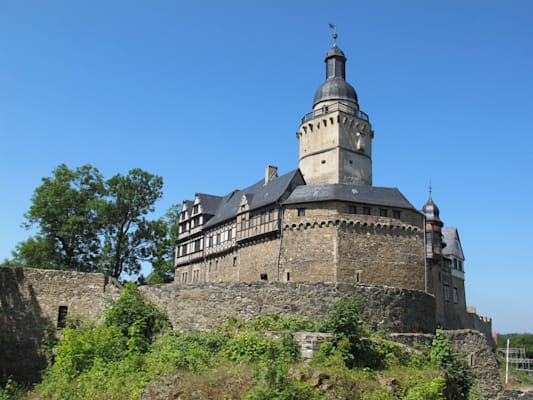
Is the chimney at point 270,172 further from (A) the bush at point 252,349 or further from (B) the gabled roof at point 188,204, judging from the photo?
(A) the bush at point 252,349

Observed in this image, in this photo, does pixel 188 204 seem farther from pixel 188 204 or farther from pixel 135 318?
pixel 135 318

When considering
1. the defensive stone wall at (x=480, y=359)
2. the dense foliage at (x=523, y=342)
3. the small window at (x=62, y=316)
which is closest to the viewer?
the defensive stone wall at (x=480, y=359)

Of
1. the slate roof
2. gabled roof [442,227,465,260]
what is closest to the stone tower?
the slate roof

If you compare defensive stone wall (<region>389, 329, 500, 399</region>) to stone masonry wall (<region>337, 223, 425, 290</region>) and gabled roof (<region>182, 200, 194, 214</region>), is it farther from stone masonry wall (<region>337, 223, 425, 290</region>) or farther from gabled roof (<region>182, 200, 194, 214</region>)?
gabled roof (<region>182, 200, 194, 214</region>)

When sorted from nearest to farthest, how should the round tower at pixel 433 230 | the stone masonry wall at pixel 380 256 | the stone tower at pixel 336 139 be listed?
the stone masonry wall at pixel 380 256 < the round tower at pixel 433 230 < the stone tower at pixel 336 139

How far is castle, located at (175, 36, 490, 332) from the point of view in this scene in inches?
1427

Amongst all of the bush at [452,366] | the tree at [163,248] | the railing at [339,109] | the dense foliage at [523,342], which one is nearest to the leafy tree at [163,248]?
the tree at [163,248]

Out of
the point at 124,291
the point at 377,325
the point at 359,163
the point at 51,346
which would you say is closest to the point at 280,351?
the point at 377,325

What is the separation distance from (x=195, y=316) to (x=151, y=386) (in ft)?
22.0

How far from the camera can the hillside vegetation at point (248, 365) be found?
1664 centimetres

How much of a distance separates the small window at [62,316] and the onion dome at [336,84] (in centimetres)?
2746

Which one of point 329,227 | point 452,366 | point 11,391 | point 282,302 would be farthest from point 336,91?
point 11,391

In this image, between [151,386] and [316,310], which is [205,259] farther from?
[151,386]

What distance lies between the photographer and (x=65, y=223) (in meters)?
43.0
